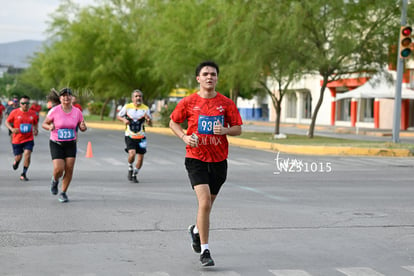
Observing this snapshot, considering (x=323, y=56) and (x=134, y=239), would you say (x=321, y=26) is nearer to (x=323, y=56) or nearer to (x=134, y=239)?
(x=323, y=56)

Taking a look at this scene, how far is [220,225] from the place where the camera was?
8750 millimetres

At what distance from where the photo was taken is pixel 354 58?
30.1 m

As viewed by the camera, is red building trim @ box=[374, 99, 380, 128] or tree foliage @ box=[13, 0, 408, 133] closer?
tree foliage @ box=[13, 0, 408, 133]

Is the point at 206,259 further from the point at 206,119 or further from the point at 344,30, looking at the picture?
the point at 344,30

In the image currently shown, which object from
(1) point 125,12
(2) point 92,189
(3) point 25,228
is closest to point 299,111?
(1) point 125,12

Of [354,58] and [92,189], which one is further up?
[354,58]

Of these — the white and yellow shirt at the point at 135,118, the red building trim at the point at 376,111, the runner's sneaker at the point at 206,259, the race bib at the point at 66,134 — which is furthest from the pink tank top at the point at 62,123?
the red building trim at the point at 376,111

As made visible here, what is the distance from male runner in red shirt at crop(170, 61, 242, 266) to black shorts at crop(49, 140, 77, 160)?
443 cm

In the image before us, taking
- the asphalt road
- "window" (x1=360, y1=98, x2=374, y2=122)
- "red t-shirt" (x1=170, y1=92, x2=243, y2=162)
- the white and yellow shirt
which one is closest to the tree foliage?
the asphalt road

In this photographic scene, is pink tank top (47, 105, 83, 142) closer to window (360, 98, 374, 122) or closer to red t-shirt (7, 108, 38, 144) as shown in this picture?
red t-shirt (7, 108, 38, 144)

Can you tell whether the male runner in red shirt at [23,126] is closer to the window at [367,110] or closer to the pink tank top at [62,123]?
the pink tank top at [62,123]

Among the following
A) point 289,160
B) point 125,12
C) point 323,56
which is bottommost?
point 289,160

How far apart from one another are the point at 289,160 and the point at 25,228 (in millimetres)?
12802

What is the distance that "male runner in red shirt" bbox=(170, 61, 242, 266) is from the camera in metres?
6.59
